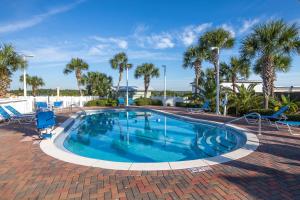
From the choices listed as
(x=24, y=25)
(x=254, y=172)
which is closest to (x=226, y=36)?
(x=24, y=25)

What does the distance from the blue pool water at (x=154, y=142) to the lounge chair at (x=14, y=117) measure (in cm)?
291

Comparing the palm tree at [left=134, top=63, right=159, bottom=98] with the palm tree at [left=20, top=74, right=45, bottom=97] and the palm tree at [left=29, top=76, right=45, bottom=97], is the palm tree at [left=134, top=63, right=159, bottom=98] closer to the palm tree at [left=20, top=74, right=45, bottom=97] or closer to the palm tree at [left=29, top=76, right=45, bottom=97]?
the palm tree at [left=20, top=74, right=45, bottom=97]

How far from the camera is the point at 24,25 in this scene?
47.7ft

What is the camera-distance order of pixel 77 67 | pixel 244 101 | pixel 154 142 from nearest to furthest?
pixel 154 142
pixel 244 101
pixel 77 67

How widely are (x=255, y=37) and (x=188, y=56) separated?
1193cm

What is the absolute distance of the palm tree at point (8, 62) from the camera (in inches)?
698

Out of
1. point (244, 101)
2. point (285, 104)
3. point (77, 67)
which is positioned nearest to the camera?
point (285, 104)

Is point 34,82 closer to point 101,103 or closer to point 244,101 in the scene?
point 101,103

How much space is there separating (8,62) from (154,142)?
14747 millimetres

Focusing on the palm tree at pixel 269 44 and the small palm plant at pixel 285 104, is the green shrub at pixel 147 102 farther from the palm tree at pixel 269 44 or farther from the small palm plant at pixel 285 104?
the small palm plant at pixel 285 104

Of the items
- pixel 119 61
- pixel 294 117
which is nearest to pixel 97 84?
pixel 119 61

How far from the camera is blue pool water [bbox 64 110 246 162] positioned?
7863 millimetres

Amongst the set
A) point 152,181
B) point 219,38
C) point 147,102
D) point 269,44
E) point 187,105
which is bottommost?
point 152,181

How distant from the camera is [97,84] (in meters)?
32.8
